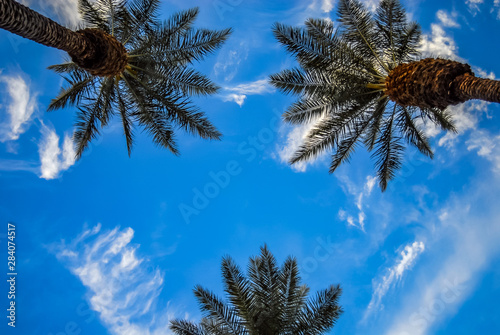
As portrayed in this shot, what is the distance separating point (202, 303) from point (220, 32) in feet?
27.0

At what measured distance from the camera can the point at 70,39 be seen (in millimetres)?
7898

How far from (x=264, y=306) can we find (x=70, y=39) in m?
8.33

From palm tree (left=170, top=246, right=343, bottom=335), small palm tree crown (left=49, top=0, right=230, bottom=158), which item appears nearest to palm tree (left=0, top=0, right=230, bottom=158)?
small palm tree crown (left=49, top=0, right=230, bottom=158)

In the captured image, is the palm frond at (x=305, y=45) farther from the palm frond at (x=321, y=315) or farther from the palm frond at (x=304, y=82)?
the palm frond at (x=321, y=315)

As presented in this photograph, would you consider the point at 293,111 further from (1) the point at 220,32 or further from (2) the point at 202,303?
(2) the point at 202,303

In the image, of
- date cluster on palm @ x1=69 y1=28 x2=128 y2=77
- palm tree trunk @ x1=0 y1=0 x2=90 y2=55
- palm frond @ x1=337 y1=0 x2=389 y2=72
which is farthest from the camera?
palm frond @ x1=337 y1=0 x2=389 y2=72

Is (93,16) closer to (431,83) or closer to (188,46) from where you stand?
(188,46)

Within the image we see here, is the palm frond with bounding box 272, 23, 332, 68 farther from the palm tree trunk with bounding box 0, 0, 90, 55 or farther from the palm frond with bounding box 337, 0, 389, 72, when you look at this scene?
the palm tree trunk with bounding box 0, 0, 90, 55

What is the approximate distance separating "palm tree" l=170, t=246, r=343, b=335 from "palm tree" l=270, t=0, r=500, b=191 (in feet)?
12.6

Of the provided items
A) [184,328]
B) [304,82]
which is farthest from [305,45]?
[184,328]

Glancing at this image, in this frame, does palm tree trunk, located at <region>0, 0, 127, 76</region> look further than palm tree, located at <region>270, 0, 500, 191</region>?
No

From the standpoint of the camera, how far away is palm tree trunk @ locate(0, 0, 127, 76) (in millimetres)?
6387

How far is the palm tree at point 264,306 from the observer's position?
9892mm

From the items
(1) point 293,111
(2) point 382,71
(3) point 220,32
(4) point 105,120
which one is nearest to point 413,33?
(2) point 382,71
